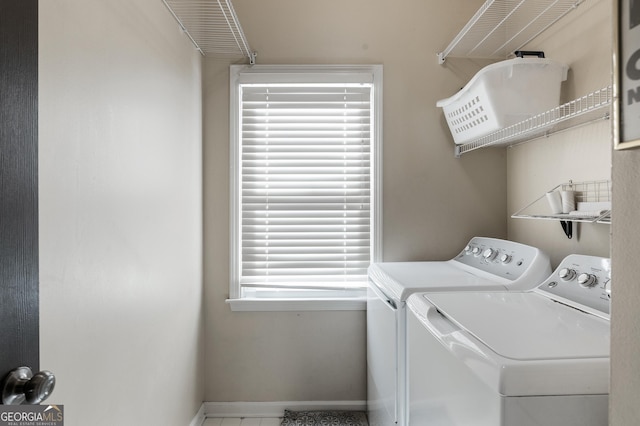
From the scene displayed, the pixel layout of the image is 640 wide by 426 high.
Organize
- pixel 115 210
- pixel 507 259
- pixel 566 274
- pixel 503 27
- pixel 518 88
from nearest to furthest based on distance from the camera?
pixel 115 210 < pixel 566 274 < pixel 518 88 < pixel 507 259 < pixel 503 27

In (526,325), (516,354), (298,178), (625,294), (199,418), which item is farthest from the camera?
(298,178)

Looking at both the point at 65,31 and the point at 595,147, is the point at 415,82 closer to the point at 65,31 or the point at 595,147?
the point at 595,147

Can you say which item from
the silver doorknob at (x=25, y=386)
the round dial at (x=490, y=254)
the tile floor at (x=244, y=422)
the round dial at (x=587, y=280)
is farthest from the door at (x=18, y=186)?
the round dial at (x=490, y=254)

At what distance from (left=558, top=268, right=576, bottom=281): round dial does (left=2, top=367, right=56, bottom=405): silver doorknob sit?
61.5 inches

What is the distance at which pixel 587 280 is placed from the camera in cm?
123

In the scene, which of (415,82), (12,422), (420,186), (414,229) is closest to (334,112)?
(415,82)

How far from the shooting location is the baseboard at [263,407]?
Answer: 2195 mm

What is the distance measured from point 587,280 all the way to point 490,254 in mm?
634

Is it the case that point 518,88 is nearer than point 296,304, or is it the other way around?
point 518,88

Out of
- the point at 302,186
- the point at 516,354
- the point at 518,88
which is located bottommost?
the point at 516,354

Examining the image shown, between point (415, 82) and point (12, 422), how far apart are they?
7.41 feet

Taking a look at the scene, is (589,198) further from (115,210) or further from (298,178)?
(115,210)

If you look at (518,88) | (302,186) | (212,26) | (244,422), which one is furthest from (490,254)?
(212,26)

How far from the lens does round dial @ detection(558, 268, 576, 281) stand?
131cm
